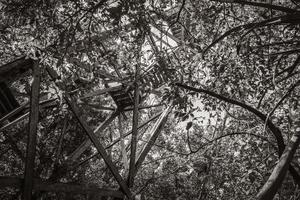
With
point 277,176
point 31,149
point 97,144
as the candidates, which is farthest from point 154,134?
point 277,176

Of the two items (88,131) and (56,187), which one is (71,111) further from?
(56,187)

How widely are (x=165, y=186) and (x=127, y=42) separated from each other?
7412 millimetres

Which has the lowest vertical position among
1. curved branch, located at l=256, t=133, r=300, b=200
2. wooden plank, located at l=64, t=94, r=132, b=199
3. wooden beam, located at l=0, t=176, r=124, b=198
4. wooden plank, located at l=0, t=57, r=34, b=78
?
curved branch, located at l=256, t=133, r=300, b=200

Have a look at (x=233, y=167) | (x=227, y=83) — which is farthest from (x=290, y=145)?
(x=233, y=167)

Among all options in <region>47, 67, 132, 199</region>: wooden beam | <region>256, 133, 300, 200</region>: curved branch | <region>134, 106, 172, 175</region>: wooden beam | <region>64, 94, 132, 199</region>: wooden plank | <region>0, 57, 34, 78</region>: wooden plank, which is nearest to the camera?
<region>256, 133, 300, 200</region>: curved branch

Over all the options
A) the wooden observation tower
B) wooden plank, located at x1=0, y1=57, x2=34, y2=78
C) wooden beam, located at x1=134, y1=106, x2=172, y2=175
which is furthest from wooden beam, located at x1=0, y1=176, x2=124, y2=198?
wooden plank, located at x1=0, y1=57, x2=34, y2=78

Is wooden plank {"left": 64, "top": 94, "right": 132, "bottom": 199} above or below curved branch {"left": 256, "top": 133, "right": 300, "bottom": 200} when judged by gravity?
above

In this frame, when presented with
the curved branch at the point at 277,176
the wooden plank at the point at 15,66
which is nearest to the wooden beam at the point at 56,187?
the wooden plank at the point at 15,66

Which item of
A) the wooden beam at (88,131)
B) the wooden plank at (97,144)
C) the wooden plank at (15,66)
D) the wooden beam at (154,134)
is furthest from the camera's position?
the wooden beam at (154,134)

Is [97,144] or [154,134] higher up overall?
[154,134]

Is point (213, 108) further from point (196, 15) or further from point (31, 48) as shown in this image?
point (31, 48)

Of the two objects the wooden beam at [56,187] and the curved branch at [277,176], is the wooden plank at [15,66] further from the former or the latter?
the curved branch at [277,176]

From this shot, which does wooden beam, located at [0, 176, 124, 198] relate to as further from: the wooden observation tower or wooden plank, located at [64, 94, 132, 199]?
wooden plank, located at [64, 94, 132, 199]

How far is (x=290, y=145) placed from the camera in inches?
129
